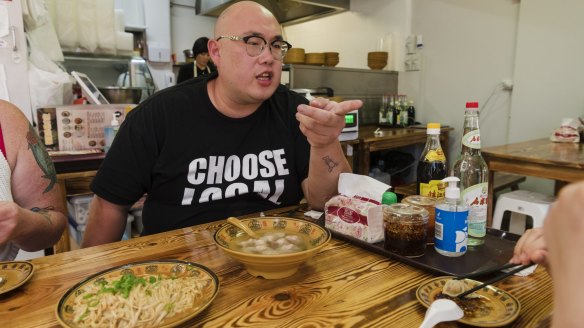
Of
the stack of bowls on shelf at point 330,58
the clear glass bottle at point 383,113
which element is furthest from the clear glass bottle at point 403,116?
the stack of bowls on shelf at point 330,58

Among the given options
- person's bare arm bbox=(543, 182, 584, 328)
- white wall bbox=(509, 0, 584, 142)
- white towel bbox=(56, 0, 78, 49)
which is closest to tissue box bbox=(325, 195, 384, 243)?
person's bare arm bbox=(543, 182, 584, 328)

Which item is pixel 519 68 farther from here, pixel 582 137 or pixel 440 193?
pixel 440 193

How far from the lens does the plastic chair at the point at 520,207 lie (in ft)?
7.98

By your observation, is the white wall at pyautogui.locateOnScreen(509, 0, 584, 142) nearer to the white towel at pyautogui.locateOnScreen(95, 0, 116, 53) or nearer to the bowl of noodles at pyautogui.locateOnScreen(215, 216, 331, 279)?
the bowl of noodles at pyautogui.locateOnScreen(215, 216, 331, 279)

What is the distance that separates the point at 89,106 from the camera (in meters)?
2.37

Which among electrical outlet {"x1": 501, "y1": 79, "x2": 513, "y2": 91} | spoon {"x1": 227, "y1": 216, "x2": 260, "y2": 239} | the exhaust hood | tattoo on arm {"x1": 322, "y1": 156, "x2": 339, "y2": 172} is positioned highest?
the exhaust hood

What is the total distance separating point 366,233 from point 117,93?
103 inches

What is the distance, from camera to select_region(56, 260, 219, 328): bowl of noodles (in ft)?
2.09

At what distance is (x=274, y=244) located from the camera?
89 cm

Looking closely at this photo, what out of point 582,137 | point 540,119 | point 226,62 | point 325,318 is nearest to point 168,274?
point 325,318

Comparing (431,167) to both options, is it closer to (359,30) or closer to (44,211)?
(44,211)

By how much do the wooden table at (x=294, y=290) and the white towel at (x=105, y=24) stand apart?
13.3ft

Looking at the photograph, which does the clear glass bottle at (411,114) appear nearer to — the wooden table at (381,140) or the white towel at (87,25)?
the wooden table at (381,140)

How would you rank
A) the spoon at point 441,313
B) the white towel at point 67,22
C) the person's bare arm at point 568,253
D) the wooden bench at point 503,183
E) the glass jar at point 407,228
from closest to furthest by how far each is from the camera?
the person's bare arm at point 568,253
the spoon at point 441,313
the glass jar at point 407,228
the wooden bench at point 503,183
the white towel at point 67,22
